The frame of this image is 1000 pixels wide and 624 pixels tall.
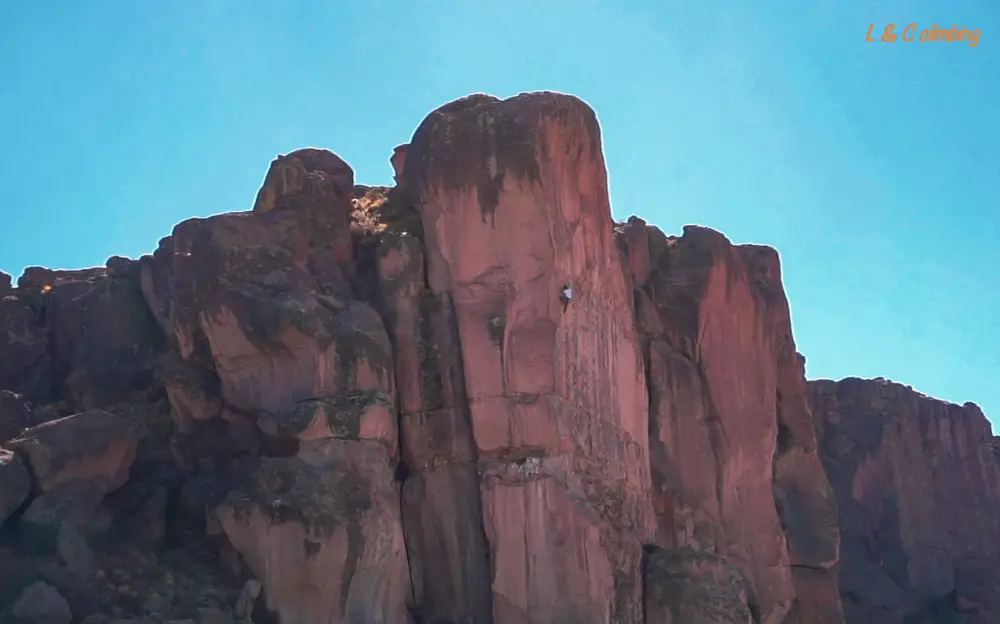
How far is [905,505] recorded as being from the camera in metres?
69.4

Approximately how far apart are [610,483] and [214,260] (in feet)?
40.9

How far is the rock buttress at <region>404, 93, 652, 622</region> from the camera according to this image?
3488 cm

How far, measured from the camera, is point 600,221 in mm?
40219

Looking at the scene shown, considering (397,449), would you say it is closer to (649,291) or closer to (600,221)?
(600,221)

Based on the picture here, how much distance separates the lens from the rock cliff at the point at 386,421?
33.1 metres

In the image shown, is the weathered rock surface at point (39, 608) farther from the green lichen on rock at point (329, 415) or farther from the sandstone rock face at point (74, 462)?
the green lichen on rock at point (329, 415)

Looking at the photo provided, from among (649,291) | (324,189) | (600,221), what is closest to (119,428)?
(324,189)

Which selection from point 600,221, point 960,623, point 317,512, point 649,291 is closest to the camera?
point 317,512

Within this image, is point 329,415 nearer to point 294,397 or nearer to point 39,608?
point 294,397

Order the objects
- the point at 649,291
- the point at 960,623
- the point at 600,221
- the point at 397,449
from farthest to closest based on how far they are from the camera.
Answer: the point at 960,623 < the point at 649,291 < the point at 600,221 < the point at 397,449

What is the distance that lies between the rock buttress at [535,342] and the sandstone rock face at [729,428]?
6.65 m

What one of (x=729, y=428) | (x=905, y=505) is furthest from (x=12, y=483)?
(x=905, y=505)

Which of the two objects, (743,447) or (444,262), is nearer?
(444,262)

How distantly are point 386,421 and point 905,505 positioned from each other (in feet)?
139
